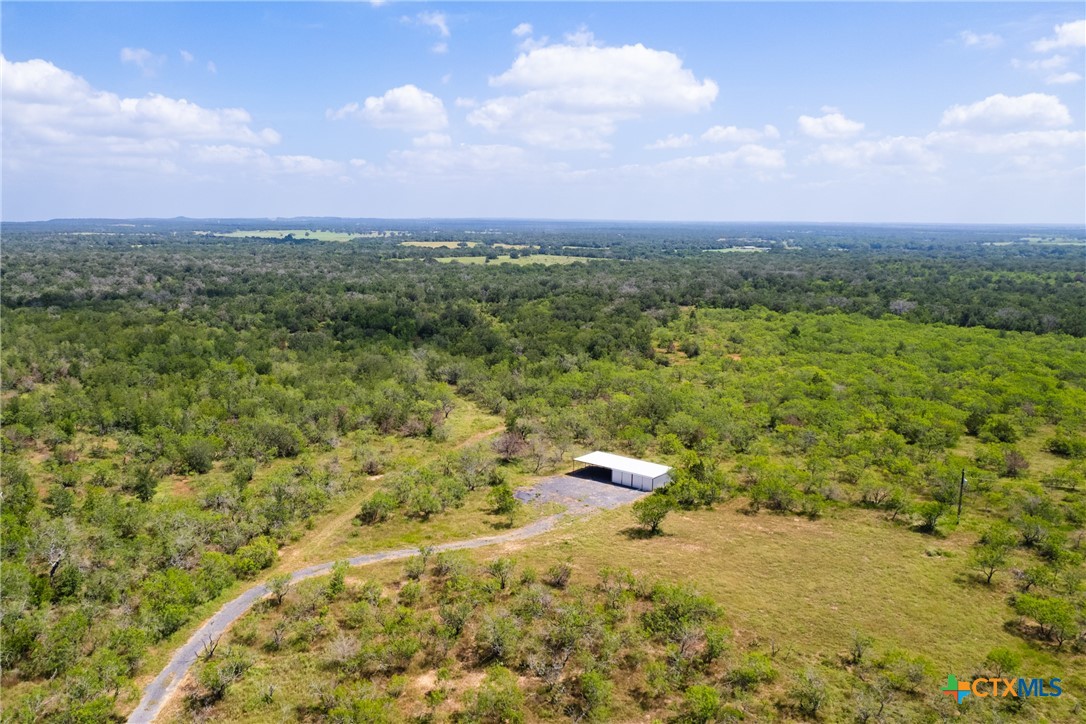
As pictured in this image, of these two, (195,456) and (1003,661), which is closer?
(1003,661)

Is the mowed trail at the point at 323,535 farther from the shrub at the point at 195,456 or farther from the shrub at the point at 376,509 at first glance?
the shrub at the point at 195,456

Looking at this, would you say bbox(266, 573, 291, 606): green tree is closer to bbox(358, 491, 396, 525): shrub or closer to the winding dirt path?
the winding dirt path

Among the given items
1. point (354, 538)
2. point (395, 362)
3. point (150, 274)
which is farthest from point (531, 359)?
point (150, 274)

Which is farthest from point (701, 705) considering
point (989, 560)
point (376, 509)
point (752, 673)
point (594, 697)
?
point (376, 509)

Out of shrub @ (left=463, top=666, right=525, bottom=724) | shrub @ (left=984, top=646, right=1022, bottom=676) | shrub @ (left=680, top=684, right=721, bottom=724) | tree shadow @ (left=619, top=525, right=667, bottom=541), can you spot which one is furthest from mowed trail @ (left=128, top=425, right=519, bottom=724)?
shrub @ (left=984, top=646, right=1022, bottom=676)

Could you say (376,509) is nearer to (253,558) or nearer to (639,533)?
(253,558)

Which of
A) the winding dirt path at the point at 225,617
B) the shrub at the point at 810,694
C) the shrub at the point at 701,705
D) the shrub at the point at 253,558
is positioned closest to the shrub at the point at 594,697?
the shrub at the point at 701,705
